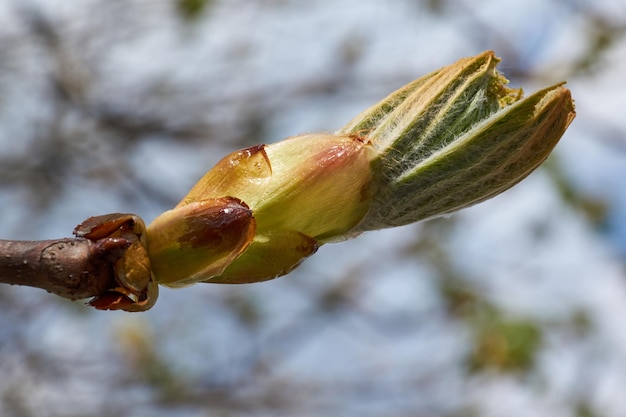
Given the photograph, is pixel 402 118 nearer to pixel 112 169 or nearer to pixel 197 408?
pixel 197 408

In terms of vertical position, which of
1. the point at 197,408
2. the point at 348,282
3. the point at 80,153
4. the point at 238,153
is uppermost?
the point at 80,153

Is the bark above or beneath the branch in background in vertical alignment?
beneath

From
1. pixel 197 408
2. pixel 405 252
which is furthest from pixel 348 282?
pixel 197 408

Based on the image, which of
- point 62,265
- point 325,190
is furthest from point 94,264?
point 325,190

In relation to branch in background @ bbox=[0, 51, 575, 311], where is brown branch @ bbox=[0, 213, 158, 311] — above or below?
below

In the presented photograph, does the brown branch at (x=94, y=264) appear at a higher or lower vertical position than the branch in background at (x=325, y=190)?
lower

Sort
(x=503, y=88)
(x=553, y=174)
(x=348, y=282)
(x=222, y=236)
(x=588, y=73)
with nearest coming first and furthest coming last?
(x=222, y=236) → (x=503, y=88) → (x=588, y=73) → (x=553, y=174) → (x=348, y=282)

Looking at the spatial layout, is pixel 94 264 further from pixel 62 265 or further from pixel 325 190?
pixel 325 190

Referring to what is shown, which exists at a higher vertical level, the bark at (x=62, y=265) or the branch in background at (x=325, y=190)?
the branch in background at (x=325, y=190)
